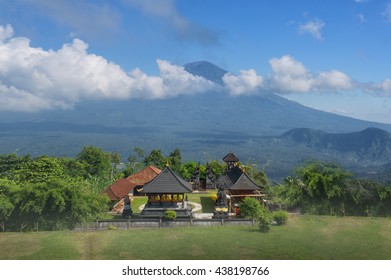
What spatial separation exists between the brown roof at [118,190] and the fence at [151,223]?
12.3 m

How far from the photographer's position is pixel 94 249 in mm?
18844

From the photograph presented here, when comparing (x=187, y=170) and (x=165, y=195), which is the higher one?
(x=187, y=170)

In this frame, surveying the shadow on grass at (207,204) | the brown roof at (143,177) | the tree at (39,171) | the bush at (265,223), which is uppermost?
the tree at (39,171)

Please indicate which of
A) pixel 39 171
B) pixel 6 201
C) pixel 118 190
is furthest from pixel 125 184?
pixel 6 201

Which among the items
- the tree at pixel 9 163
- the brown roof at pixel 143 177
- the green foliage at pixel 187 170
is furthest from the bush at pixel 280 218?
the tree at pixel 9 163

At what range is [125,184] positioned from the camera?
40281 mm

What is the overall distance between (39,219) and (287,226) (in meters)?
16.2

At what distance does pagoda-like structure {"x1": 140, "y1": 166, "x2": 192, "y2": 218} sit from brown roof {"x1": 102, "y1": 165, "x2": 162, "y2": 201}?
8.23 meters

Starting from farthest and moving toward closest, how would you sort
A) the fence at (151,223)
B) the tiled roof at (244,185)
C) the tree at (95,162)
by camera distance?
the tree at (95,162)
the tiled roof at (244,185)
the fence at (151,223)

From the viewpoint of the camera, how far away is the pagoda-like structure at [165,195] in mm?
28539

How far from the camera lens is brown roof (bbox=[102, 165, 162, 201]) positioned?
36.5 meters

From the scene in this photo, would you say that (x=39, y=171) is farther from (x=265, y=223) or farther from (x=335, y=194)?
(x=335, y=194)

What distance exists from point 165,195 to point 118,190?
10421mm

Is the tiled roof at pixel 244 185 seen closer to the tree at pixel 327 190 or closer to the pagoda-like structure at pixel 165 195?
the tree at pixel 327 190
